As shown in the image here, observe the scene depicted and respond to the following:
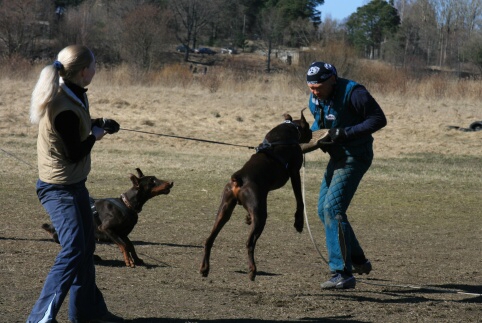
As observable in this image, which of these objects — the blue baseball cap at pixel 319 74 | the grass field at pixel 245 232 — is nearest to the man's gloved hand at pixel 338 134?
the blue baseball cap at pixel 319 74

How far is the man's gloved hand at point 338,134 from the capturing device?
283 inches

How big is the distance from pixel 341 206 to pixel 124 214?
2.40 m

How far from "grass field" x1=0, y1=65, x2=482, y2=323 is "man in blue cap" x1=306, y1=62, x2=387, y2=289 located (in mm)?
400

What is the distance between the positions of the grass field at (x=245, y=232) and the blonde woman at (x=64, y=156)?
78cm

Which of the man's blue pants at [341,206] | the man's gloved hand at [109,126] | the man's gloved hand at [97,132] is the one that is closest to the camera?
the man's gloved hand at [97,132]

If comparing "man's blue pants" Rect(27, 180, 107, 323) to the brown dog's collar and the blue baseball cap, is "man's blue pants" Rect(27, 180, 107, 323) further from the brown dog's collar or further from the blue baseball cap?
the brown dog's collar

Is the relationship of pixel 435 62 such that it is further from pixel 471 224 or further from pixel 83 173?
pixel 83 173

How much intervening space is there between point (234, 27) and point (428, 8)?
1859 cm

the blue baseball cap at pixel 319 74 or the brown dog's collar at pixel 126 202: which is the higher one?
the blue baseball cap at pixel 319 74

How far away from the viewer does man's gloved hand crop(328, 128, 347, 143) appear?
7.18 m

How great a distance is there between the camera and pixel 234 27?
268 feet

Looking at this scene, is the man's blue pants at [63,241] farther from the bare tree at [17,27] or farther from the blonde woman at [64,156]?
the bare tree at [17,27]

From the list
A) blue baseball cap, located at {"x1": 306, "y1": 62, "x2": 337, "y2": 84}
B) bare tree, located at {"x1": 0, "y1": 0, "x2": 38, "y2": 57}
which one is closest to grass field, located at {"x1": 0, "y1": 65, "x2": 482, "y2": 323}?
blue baseball cap, located at {"x1": 306, "y1": 62, "x2": 337, "y2": 84}

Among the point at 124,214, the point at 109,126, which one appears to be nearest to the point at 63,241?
the point at 109,126
